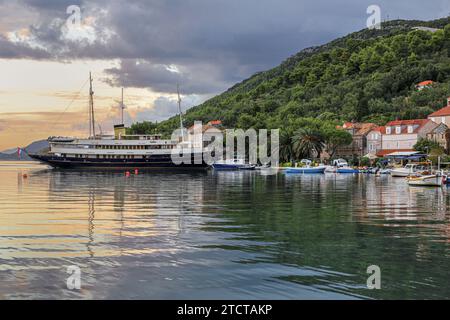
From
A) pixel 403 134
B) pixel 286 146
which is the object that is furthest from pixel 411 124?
pixel 286 146

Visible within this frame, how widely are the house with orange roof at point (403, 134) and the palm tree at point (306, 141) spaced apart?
1677cm

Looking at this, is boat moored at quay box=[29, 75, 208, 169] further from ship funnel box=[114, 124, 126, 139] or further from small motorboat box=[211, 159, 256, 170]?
small motorboat box=[211, 159, 256, 170]

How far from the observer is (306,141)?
141625 mm

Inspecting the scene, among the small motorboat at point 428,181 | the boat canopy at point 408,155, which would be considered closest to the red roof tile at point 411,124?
the boat canopy at point 408,155

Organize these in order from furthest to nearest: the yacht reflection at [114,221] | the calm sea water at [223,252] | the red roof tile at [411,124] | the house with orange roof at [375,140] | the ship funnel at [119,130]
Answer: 1. the house with orange roof at [375,140]
2. the ship funnel at [119,130]
3. the red roof tile at [411,124]
4. the yacht reflection at [114,221]
5. the calm sea water at [223,252]

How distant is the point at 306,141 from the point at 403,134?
83.5 feet

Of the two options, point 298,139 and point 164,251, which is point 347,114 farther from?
point 164,251

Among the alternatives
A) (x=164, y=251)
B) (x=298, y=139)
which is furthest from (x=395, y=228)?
(x=298, y=139)

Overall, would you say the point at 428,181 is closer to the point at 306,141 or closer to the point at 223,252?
the point at 223,252

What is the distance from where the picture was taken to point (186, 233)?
26156 millimetres

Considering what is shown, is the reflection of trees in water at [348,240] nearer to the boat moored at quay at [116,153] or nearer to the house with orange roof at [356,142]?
the boat moored at quay at [116,153]

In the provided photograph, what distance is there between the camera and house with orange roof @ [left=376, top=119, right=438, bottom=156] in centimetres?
13800

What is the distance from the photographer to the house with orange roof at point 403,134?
13800 centimetres
